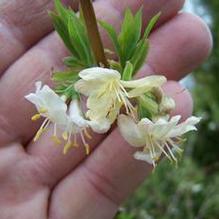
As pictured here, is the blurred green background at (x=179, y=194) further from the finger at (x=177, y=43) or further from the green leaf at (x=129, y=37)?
the green leaf at (x=129, y=37)

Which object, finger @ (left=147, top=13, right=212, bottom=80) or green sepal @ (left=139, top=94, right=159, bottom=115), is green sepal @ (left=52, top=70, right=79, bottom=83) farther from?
finger @ (left=147, top=13, right=212, bottom=80)

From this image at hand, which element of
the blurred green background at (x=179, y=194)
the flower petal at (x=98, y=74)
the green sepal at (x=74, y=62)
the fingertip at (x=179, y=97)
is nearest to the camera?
the flower petal at (x=98, y=74)

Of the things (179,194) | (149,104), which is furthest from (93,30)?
(179,194)

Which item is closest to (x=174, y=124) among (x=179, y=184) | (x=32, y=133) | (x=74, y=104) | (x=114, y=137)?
(x=74, y=104)

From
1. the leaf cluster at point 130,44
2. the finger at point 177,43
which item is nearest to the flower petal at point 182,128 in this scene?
the leaf cluster at point 130,44

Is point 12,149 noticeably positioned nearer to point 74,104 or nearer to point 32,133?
point 32,133

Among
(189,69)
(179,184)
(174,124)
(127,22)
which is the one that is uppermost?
(127,22)
